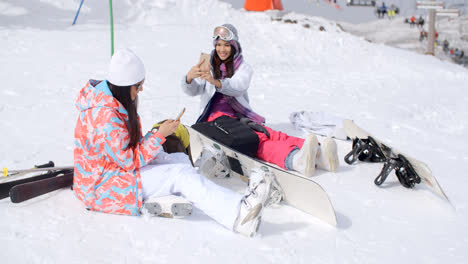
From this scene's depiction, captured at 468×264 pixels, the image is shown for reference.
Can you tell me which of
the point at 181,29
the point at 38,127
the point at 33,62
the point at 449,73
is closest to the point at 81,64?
the point at 33,62

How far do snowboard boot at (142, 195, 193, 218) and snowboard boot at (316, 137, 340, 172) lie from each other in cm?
131

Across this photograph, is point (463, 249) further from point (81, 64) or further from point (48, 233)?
point (81, 64)

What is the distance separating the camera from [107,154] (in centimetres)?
226

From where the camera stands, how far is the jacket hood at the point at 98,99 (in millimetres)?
2236

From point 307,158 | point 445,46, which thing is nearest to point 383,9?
point 445,46

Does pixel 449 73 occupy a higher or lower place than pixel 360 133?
lower

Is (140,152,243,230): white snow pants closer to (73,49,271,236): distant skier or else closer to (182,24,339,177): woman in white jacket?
(73,49,271,236): distant skier

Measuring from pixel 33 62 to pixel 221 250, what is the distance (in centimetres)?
523

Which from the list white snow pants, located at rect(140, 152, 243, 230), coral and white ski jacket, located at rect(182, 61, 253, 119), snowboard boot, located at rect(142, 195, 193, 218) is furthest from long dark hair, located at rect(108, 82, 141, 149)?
coral and white ski jacket, located at rect(182, 61, 253, 119)

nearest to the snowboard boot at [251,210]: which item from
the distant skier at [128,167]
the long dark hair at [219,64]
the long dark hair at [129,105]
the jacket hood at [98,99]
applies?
the distant skier at [128,167]

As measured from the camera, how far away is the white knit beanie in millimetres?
2221

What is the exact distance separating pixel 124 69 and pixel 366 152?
2.19m

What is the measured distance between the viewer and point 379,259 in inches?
85.2

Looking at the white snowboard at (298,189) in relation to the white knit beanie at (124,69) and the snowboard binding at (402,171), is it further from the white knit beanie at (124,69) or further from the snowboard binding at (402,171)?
the white knit beanie at (124,69)
